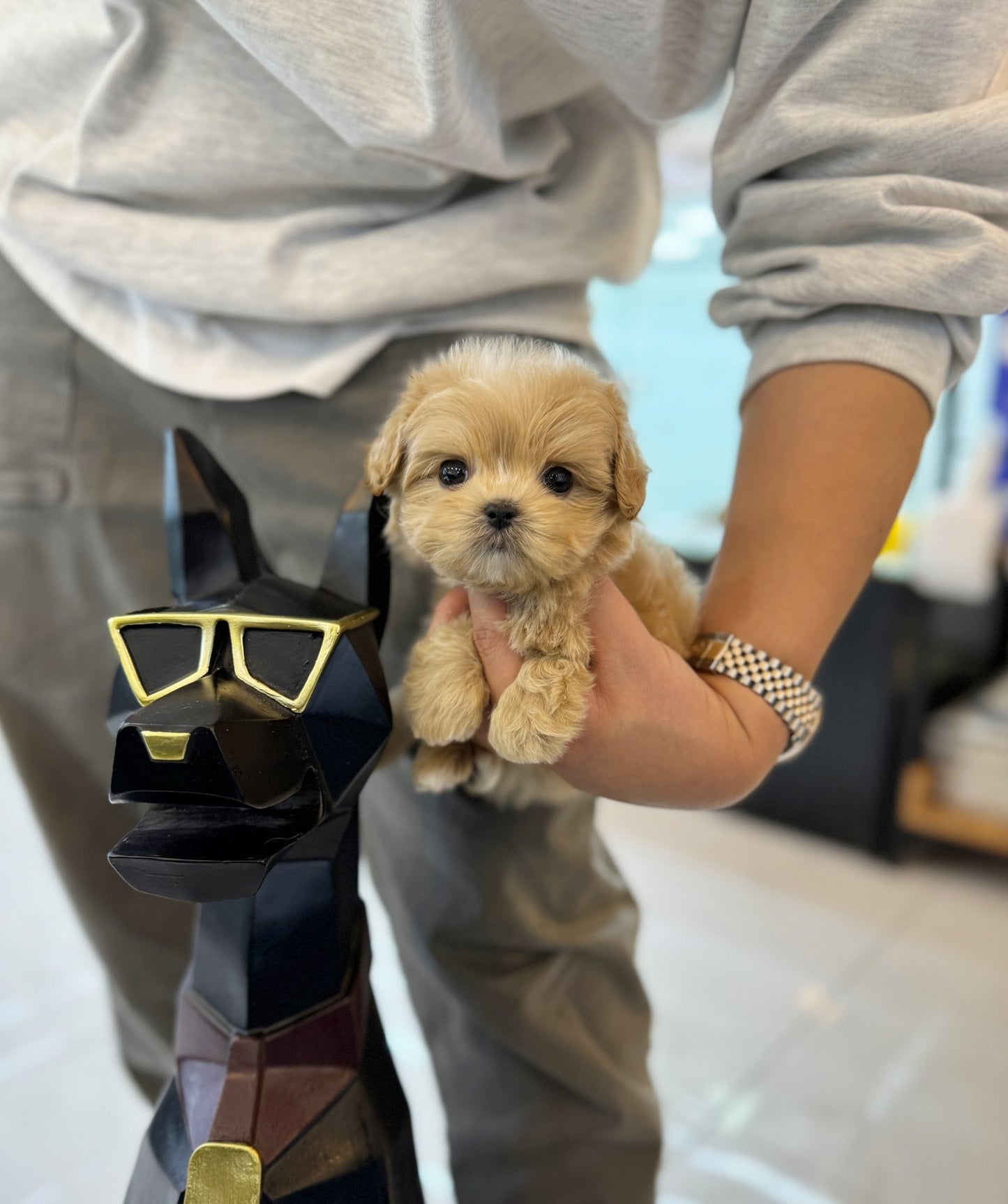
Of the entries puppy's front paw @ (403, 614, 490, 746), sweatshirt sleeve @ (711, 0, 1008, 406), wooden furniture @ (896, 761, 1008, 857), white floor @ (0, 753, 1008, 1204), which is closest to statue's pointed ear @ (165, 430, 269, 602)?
puppy's front paw @ (403, 614, 490, 746)

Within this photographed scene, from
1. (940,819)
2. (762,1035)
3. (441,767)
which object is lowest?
(762,1035)

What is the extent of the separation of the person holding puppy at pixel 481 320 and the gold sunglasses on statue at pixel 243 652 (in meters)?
0.10

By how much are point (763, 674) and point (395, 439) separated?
25 cm

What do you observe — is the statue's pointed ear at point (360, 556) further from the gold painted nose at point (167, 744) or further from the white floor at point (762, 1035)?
the white floor at point (762, 1035)

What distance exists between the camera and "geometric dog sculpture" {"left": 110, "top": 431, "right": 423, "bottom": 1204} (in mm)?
408

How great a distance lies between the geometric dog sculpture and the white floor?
1.81ft

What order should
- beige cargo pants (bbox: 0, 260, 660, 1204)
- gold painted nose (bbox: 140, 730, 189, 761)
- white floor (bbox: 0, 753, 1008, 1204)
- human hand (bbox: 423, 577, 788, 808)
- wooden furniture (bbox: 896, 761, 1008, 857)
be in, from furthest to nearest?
wooden furniture (bbox: 896, 761, 1008, 857) < white floor (bbox: 0, 753, 1008, 1204) < beige cargo pants (bbox: 0, 260, 660, 1204) < human hand (bbox: 423, 577, 788, 808) < gold painted nose (bbox: 140, 730, 189, 761)

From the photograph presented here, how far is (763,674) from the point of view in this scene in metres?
0.56

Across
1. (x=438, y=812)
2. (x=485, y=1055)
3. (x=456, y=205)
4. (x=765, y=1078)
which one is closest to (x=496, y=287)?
(x=456, y=205)

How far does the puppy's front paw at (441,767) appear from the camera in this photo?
1.80 feet

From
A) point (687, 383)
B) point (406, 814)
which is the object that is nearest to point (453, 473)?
point (406, 814)

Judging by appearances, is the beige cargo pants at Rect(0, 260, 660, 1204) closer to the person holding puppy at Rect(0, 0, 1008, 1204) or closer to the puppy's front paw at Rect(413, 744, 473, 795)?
the person holding puppy at Rect(0, 0, 1008, 1204)

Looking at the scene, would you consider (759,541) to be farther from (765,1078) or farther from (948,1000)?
(948,1000)

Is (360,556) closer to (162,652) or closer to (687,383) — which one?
(162,652)
